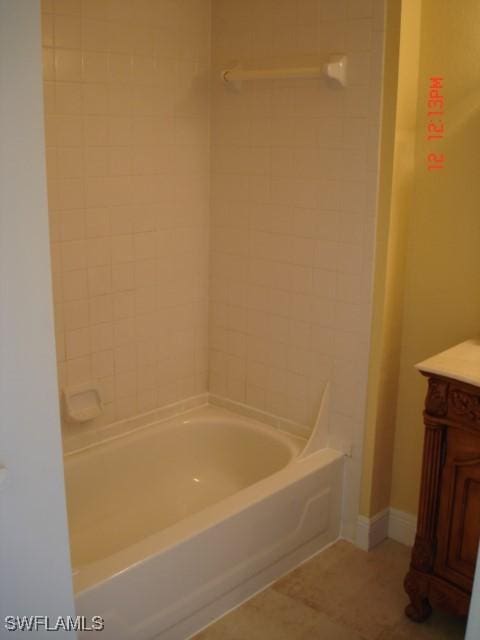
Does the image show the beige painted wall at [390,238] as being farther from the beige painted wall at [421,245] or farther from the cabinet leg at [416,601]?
the cabinet leg at [416,601]

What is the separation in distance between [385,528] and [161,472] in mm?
1000

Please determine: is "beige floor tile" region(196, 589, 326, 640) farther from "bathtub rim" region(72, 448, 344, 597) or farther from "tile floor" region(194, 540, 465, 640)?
"bathtub rim" region(72, 448, 344, 597)

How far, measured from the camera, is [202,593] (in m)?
2.34

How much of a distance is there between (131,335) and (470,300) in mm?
1373

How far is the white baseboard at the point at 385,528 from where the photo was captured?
9.36ft

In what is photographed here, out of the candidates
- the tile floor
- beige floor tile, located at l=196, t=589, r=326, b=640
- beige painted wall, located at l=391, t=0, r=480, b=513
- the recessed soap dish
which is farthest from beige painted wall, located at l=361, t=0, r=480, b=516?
the recessed soap dish

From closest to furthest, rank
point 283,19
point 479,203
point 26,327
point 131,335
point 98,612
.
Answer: point 26,327 < point 98,612 < point 479,203 < point 283,19 < point 131,335

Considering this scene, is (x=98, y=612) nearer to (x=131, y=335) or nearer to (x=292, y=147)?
(x=131, y=335)

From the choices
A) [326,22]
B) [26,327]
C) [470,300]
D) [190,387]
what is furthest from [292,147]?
[26,327]

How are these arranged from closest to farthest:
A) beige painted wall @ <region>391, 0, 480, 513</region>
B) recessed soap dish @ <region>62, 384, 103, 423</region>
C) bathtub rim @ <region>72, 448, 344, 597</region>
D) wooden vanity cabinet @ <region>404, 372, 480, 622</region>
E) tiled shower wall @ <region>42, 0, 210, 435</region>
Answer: bathtub rim @ <region>72, 448, 344, 597</region>, wooden vanity cabinet @ <region>404, 372, 480, 622</region>, beige painted wall @ <region>391, 0, 480, 513</region>, tiled shower wall @ <region>42, 0, 210, 435</region>, recessed soap dish @ <region>62, 384, 103, 423</region>

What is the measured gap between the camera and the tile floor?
93.1 inches

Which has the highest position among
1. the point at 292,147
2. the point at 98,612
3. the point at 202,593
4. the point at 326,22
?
the point at 326,22

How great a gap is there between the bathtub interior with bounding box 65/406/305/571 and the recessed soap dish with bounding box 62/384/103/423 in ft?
0.53
